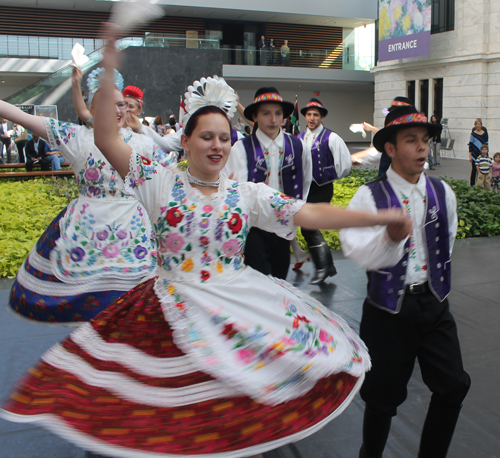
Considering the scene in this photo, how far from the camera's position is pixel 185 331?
2184 millimetres

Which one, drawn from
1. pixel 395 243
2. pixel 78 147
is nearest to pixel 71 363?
pixel 395 243

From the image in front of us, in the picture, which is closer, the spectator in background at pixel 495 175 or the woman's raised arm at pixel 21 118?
the woman's raised arm at pixel 21 118

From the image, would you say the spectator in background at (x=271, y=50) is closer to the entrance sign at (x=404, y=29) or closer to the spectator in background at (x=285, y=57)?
the spectator in background at (x=285, y=57)

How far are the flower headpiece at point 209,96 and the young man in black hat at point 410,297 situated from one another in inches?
30.6

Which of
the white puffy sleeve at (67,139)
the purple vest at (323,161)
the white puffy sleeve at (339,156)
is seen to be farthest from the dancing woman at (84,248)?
the white puffy sleeve at (339,156)

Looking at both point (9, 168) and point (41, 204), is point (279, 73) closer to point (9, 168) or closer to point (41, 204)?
point (9, 168)

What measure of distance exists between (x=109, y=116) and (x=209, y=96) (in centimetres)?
64

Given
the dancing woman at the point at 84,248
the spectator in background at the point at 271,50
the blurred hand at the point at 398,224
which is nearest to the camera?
the blurred hand at the point at 398,224

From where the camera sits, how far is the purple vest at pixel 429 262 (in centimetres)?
248

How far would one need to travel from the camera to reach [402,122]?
2.59 meters

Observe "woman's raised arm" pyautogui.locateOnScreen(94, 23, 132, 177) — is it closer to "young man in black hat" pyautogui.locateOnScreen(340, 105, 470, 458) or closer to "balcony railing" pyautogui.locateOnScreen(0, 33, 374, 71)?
"young man in black hat" pyautogui.locateOnScreen(340, 105, 470, 458)

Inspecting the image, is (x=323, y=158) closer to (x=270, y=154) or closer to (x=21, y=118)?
(x=270, y=154)

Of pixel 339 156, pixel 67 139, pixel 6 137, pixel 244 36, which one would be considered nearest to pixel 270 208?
pixel 67 139

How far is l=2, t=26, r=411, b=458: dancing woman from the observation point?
197cm
